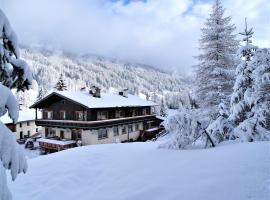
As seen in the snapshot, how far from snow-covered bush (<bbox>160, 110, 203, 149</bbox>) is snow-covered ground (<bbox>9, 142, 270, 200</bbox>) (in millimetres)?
1903

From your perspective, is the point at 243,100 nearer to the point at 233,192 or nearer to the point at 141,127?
the point at 233,192

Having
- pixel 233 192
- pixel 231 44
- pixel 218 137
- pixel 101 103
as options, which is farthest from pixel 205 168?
pixel 101 103

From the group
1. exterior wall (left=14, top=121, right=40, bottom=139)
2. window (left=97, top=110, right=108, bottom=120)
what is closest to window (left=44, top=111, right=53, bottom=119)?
window (left=97, top=110, right=108, bottom=120)

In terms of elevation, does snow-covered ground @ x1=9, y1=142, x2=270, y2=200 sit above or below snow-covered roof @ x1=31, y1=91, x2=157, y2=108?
below

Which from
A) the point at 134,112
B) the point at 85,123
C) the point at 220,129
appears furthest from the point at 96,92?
the point at 220,129

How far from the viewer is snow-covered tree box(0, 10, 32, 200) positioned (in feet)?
10.4

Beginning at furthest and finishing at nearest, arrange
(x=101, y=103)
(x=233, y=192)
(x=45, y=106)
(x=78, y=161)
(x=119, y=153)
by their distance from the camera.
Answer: (x=45, y=106) → (x=101, y=103) → (x=119, y=153) → (x=78, y=161) → (x=233, y=192)

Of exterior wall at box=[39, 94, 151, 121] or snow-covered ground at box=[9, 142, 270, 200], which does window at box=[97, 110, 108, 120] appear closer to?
exterior wall at box=[39, 94, 151, 121]

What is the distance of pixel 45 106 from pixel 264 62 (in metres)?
34.8

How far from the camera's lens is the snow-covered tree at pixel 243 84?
14.5 meters

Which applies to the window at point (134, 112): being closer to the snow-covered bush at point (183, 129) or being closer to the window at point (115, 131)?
the window at point (115, 131)

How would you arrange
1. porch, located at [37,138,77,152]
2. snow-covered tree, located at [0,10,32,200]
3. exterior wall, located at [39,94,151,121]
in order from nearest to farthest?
snow-covered tree, located at [0,10,32,200]
porch, located at [37,138,77,152]
exterior wall, located at [39,94,151,121]

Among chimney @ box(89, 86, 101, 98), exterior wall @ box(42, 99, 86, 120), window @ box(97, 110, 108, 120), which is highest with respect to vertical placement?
chimney @ box(89, 86, 101, 98)

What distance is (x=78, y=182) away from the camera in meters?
9.42
